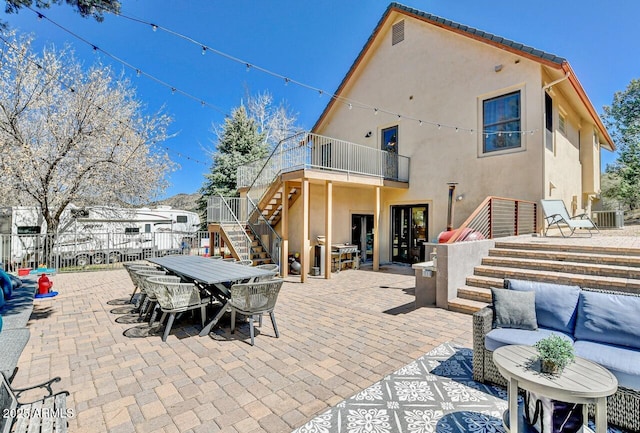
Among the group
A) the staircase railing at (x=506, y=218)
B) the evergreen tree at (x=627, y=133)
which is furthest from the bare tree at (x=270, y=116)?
the evergreen tree at (x=627, y=133)

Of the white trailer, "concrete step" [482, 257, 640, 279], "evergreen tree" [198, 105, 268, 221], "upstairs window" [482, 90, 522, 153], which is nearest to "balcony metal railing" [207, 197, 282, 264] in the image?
the white trailer

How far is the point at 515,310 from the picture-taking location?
3.29 meters

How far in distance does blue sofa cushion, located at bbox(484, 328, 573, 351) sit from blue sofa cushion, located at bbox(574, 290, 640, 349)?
0.20 metres

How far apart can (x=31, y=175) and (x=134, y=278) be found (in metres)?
7.76

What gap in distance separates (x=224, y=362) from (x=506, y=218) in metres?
8.10

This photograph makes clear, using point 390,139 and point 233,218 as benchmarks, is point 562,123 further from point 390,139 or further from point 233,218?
point 233,218

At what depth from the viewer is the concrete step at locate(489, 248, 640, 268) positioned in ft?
17.3

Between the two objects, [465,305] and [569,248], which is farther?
[569,248]

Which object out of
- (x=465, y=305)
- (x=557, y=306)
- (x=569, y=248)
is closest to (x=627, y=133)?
(x=569, y=248)

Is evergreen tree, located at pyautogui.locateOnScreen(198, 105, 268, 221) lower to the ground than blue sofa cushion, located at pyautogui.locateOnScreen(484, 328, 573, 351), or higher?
higher

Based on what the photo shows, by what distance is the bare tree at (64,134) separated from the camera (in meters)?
9.93

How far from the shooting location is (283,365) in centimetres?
357

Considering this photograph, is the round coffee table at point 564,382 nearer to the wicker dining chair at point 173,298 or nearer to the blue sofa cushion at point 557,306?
the blue sofa cushion at point 557,306

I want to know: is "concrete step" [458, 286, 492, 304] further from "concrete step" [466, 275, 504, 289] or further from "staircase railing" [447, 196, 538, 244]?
"staircase railing" [447, 196, 538, 244]
